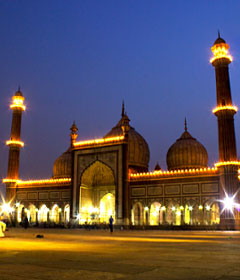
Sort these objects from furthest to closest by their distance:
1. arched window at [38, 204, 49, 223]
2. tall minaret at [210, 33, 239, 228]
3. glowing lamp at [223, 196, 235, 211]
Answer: arched window at [38, 204, 49, 223] → tall minaret at [210, 33, 239, 228] → glowing lamp at [223, 196, 235, 211]

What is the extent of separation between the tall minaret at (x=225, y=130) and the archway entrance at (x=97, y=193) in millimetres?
11587

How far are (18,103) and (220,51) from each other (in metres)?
22.7

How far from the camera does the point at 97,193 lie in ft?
120

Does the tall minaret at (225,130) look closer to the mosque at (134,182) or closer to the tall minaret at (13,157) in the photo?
the mosque at (134,182)

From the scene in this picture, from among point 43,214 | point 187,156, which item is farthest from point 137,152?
point 43,214

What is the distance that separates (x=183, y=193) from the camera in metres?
30.2

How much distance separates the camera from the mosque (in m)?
28.1

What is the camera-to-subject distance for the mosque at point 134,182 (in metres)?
28.1

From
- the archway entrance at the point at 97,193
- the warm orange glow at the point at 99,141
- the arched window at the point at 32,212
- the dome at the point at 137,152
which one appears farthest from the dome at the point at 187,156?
the arched window at the point at 32,212

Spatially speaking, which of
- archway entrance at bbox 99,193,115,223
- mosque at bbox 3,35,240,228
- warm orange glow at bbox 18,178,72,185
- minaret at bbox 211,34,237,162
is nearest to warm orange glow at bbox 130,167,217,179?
mosque at bbox 3,35,240,228

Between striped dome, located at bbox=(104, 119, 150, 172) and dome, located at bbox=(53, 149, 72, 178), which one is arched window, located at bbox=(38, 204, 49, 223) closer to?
dome, located at bbox=(53, 149, 72, 178)

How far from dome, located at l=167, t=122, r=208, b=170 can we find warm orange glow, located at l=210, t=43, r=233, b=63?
10.3 meters

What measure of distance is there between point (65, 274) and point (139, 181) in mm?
28253

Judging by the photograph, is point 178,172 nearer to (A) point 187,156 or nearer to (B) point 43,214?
(A) point 187,156
